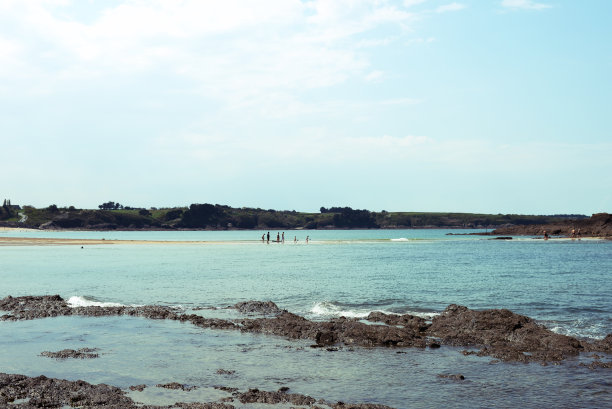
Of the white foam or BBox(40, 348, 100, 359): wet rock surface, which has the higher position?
BBox(40, 348, 100, 359): wet rock surface

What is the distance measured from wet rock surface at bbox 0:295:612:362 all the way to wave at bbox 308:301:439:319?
1359mm

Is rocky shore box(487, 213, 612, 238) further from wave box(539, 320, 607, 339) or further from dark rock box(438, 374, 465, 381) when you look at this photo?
dark rock box(438, 374, 465, 381)

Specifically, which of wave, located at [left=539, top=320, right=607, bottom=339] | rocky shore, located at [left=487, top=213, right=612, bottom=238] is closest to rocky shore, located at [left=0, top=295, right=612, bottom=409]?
wave, located at [left=539, top=320, right=607, bottom=339]

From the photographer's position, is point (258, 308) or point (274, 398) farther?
point (258, 308)

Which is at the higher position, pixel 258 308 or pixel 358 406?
pixel 358 406

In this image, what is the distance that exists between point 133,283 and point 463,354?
2963cm

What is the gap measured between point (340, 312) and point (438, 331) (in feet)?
22.4

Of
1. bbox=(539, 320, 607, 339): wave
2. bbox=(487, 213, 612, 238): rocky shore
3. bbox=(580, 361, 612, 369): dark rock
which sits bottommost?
bbox=(539, 320, 607, 339): wave

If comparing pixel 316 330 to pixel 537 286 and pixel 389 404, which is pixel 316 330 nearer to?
pixel 389 404

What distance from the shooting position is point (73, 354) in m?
16.6

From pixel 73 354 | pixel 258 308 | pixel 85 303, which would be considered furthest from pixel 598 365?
pixel 85 303

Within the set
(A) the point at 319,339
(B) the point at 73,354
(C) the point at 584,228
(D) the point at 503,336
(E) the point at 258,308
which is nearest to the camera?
(B) the point at 73,354

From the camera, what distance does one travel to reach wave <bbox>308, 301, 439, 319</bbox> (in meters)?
24.8

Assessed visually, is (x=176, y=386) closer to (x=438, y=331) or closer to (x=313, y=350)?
(x=313, y=350)
